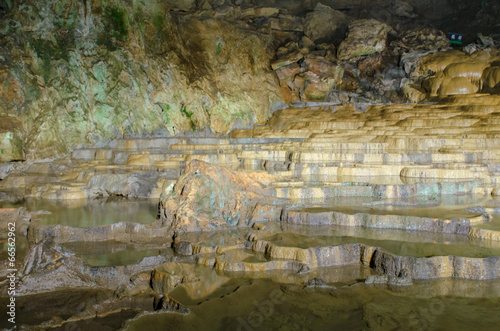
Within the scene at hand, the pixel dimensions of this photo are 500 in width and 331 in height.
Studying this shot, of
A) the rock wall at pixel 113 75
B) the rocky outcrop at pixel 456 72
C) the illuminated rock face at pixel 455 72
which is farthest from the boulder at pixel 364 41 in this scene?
the rock wall at pixel 113 75

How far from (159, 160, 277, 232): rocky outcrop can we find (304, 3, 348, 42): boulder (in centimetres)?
1843

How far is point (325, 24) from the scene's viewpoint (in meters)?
25.1

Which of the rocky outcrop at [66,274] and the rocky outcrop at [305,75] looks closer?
the rocky outcrop at [66,274]

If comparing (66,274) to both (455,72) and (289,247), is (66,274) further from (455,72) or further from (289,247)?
(455,72)

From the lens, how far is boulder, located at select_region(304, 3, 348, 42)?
2469 centimetres

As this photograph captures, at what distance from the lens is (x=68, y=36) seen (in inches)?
623

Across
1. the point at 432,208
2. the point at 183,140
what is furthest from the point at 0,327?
the point at 183,140

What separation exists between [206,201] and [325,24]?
2009cm

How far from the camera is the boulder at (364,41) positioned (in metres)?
23.1

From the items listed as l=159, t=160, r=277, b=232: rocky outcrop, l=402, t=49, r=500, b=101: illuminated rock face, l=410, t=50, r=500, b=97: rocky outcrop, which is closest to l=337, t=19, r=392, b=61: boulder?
l=402, t=49, r=500, b=101: illuminated rock face

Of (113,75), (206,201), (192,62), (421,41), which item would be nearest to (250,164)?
(206,201)

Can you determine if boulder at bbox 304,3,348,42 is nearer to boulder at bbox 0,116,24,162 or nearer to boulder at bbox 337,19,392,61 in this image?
boulder at bbox 337,19,392,61

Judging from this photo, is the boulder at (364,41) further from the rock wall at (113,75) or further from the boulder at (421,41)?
the rock wall at (113,75)

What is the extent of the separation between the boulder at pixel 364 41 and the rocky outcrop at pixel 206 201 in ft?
55.2
